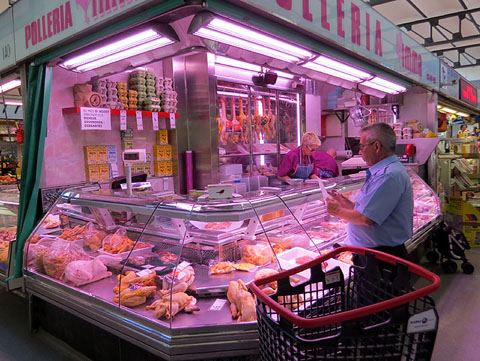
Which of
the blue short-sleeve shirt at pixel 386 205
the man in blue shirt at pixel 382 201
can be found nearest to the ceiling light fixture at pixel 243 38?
the man in blue shirt at pixel 382 201

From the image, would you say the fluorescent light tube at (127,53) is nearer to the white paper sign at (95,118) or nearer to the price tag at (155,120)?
the white paper sign at (95,118)

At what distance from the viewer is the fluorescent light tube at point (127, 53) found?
2904mm

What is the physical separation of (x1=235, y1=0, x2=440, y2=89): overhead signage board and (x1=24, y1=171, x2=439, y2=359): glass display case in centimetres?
143

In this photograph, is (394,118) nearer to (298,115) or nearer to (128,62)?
(298,115)

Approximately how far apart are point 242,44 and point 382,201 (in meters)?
1.66

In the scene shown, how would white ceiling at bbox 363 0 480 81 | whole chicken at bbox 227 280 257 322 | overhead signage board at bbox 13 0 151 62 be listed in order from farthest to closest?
white ceiling at bbox 363 0 480 81 → overhead signage board at bbox 13 0 151 62 → whole chicken at bbox 227 280 257 322

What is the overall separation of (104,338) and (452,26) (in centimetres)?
1086

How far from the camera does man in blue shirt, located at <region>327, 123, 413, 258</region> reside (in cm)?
262

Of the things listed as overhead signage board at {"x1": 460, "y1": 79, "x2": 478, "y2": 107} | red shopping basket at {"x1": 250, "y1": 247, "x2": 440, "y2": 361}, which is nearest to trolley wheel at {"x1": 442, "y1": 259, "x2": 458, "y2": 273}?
red shopping basket at {"x1": 250, "y1": 247, "x2": 440, "y2": 361}

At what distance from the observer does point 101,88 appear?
443cm

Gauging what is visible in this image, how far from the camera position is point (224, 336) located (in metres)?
2.17

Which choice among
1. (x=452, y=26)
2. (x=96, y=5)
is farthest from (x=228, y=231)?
(x=452, y=26)

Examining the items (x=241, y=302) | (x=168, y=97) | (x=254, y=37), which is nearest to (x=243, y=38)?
(x=254, y=37)

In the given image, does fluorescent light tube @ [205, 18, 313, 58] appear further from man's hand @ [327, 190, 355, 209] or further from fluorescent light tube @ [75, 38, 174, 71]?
man's hand @ [327, 190, 355, 209]
